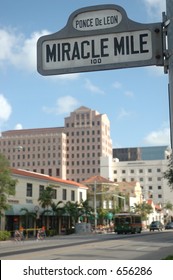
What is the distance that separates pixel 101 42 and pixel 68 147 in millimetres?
163357

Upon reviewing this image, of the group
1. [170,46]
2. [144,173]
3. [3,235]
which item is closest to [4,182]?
[3,235]

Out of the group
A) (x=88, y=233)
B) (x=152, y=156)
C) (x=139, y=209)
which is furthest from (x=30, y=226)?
(x=152, y=156)

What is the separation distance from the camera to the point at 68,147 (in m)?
167

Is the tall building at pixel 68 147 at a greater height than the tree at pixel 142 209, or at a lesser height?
greater

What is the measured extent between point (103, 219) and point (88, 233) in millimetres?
17575

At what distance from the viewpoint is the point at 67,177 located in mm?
163250

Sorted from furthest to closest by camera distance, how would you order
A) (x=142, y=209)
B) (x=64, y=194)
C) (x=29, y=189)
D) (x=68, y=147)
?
(x=68, y=147)
(x=142, y=209)
(x=64, y=194)
(x=29, y=189)

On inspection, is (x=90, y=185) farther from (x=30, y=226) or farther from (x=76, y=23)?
(x=76, y=23)

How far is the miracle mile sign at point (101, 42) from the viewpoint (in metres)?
3.79

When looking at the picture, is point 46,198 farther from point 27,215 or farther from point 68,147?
point 68,147

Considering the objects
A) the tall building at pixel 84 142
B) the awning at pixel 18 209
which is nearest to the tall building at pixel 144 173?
the tall building at pixel 84 142

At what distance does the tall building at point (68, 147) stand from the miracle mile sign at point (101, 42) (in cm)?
15559

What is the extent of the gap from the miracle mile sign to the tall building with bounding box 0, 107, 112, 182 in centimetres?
15559

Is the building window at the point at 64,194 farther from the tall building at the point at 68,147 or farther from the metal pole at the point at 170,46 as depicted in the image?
the tall building at the point at 68,147
